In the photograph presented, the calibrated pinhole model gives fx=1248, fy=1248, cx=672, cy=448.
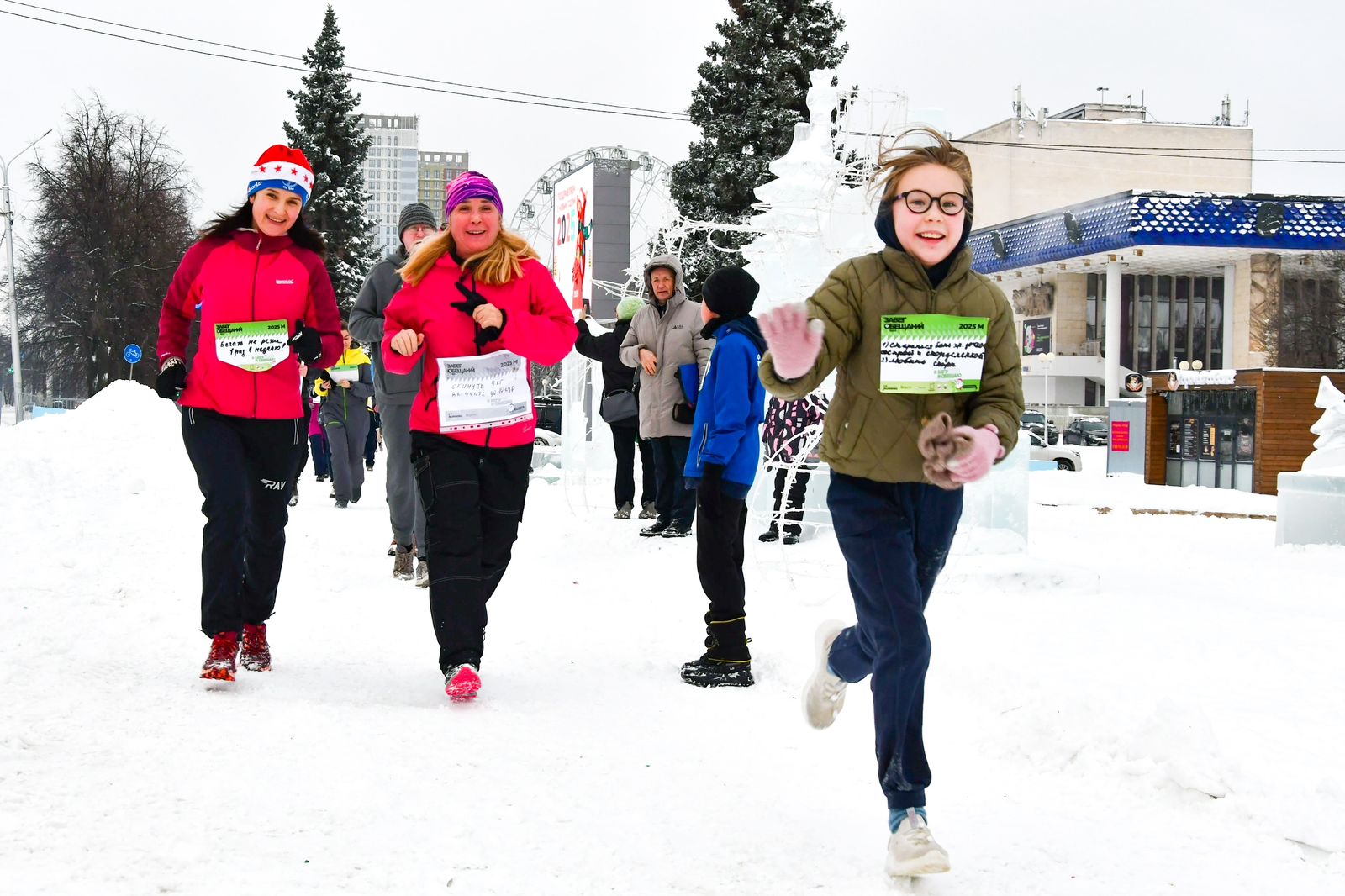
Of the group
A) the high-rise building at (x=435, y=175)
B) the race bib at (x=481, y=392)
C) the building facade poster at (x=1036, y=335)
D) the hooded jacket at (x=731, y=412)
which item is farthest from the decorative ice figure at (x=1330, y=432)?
the high-rise building at (x=435, y=175)

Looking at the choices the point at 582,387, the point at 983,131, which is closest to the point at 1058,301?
the point at 983,131

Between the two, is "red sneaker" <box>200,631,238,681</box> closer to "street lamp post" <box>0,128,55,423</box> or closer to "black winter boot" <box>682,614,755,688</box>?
"black winter boot" <box>682,614,755,688</box>

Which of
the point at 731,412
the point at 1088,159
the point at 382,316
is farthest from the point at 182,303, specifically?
the point at 1088,159

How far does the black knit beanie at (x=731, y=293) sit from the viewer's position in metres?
5.63

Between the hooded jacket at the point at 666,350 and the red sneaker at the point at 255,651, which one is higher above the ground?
the hooded jacket at the point at 666,350

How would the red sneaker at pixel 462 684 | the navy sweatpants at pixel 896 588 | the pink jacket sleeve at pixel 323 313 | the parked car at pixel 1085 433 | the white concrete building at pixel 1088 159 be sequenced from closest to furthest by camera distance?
the navy sweatpants at pixel 896 588 < the red sneaker at pixel 462 684 < the pink jacket sleeve at pixel 323 313 < the parked car at pixel 1085 433 < the white concrete building at pixel 1088 159

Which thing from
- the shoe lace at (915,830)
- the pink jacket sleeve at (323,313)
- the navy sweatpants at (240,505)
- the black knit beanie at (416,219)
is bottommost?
the shoe lace at (915,830)

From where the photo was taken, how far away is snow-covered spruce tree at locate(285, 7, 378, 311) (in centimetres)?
4903

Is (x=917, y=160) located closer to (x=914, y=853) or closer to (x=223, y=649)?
(x=914, y=853)

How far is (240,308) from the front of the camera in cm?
507

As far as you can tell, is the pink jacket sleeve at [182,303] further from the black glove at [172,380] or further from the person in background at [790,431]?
the person in background at [790,431]

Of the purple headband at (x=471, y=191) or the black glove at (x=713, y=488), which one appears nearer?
the purple headband at (x=471, y=191)

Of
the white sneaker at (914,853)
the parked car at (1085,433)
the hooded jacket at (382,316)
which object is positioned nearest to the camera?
the white sneaker at (914,853)

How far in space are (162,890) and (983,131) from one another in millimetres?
79846
